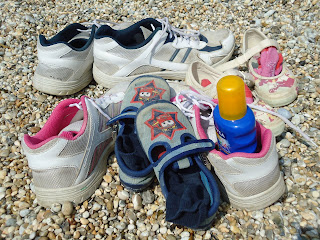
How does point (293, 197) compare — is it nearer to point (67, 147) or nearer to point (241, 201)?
point (241, 201)

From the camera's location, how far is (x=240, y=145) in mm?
1699

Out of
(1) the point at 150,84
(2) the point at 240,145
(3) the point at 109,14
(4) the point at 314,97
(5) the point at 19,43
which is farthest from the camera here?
(3) the point at 109,14

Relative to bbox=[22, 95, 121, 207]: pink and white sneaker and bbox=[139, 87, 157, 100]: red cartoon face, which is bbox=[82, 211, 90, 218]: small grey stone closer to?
bbox=[22, 95, 121, 207]: pink and white sneaker

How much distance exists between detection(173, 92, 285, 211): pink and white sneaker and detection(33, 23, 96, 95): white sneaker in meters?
1.29

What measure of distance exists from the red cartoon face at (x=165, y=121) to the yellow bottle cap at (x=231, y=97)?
1.44 ft

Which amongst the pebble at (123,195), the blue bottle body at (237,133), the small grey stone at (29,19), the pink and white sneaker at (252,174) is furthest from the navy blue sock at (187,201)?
the small grey stone at (29,19)

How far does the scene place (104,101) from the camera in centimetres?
234

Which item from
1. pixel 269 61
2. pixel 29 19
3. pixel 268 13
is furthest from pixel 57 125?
pixel 268 13

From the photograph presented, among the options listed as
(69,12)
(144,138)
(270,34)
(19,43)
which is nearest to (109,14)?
(69,12)

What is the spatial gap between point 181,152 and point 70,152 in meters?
0.67

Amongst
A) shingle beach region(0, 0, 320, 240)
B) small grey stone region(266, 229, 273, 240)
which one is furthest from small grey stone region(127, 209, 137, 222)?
small grey stone region(266, 229, 273, 240)

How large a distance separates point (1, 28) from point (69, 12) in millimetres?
810

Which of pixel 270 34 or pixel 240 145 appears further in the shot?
pixel 270 34

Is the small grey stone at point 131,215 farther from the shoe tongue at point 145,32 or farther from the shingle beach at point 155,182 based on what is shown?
the shoe tongue at point 145,32
